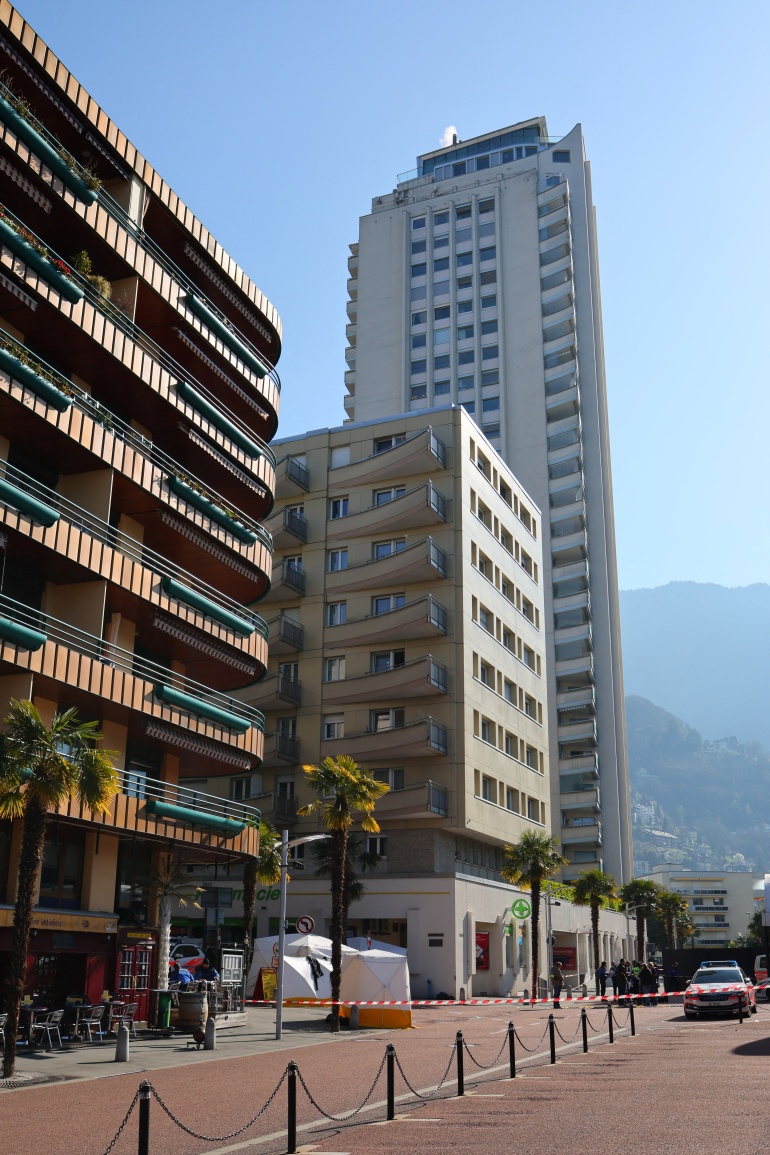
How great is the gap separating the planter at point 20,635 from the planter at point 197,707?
5652 millimetres

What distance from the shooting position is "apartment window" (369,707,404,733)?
53.2 m

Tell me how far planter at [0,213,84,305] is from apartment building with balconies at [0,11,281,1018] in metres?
0.05

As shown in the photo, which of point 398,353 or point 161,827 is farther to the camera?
point 398,353

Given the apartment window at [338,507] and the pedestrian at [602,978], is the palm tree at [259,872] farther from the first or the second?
the apartment window at [338,507]

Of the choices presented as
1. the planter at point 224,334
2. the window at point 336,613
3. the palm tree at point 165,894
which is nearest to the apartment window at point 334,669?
the window at point 336,613

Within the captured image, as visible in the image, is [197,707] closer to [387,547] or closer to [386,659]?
[386,659]

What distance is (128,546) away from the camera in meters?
32.2

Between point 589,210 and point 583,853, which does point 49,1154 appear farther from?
point 589,210

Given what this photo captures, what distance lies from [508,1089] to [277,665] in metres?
40.2

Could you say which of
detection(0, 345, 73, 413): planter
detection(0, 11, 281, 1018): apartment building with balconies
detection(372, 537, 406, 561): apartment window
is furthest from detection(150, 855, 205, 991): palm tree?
detection(372, 537, 406, 561): apartment window

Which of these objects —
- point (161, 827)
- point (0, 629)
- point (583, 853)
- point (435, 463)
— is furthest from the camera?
point (583, 853)

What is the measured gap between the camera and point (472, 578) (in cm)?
5572

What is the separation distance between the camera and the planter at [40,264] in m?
26.0

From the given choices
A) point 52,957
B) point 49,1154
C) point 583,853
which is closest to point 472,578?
point 52,957
